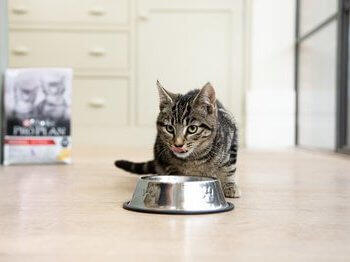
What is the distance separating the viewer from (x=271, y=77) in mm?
3979

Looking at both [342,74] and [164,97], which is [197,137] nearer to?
[164,97]

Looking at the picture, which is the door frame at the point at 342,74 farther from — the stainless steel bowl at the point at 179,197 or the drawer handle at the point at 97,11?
the stainless steel bowl at the point at 179,197

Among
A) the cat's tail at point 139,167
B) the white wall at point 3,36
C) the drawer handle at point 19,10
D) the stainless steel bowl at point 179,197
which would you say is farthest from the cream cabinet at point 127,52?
the stainless steel bowl at point 179,197

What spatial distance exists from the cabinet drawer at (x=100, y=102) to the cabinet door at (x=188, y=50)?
0.10 metres

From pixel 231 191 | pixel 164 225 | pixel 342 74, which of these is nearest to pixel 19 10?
pixel 342 74

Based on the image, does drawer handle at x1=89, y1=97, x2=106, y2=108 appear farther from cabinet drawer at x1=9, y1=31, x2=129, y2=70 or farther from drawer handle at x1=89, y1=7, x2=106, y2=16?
drawer handle at x1=89, y1=7, x2=106, y2=16

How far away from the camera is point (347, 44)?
2941 millimetres

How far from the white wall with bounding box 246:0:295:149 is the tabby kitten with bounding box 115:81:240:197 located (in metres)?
2.44

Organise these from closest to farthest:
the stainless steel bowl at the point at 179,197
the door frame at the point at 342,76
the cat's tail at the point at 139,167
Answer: the stainless steel bowl at the point at 179,197 → the cat's tail at the point at 139,167 → the door frame at the point at 342,76

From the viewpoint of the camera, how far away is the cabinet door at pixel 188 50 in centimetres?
383

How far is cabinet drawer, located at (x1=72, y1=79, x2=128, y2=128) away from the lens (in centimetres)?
383

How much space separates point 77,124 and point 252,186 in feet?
7.68

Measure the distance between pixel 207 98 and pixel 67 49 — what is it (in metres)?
2.54

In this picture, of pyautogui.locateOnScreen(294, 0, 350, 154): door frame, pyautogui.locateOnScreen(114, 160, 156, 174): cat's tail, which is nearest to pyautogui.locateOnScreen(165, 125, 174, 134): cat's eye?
pyautogui.locateOnScreen(114, 160, 156, 174): cat's tail
